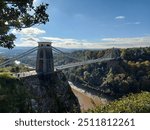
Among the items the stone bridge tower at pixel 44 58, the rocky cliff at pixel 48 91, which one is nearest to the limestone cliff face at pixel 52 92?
the rocky cliff at pixel 48 91

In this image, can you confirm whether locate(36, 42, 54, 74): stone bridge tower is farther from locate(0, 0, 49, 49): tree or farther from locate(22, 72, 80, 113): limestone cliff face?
locate(0, 0, 49, 49): tree

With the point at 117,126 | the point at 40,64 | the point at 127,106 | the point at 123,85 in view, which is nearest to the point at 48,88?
the point at 40,64

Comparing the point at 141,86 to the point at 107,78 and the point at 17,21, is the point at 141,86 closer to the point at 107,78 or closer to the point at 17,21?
the point at 107,78

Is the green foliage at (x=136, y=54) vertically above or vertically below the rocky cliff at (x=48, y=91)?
above

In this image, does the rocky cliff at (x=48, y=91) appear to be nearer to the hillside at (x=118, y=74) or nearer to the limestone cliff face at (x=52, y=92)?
the limestone cliff face at (x=52, y=92)

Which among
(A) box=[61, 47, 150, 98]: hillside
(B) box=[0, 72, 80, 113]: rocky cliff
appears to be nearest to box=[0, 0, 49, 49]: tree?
(B) box=[0, 72, 80, 113]: rocky cliff
